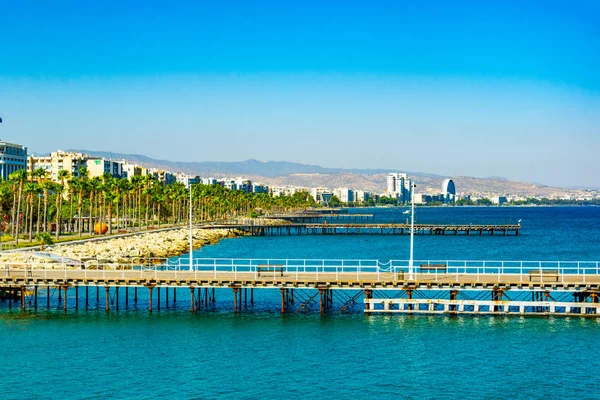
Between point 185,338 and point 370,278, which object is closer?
point 185,338

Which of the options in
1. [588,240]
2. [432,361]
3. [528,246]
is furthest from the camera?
[588,240]

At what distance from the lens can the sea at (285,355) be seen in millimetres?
35562

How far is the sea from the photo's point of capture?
3556cm

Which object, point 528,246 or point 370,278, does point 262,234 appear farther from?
point 370,278

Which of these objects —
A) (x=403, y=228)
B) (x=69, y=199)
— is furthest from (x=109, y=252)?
(x=403, y=228)

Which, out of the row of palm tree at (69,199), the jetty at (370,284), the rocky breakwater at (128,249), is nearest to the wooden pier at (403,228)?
the row of palm tree at (69,199)

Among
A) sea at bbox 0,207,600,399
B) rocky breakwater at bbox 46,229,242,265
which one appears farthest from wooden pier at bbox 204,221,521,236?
sea at bbox 0,207,600,399

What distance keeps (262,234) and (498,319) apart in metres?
120

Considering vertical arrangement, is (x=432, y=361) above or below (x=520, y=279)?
below

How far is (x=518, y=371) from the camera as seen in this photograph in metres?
38.2

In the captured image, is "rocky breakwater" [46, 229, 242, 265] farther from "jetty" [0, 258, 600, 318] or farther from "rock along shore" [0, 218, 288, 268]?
"jetty" [0, 258, 600, 318]

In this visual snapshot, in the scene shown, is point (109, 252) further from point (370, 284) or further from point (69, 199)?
point (69, 199)

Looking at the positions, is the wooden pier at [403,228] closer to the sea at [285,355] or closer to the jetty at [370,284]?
the jetty at [370,284]

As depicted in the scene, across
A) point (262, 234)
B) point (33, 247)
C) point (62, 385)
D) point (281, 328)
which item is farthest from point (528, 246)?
point (62, 385)
